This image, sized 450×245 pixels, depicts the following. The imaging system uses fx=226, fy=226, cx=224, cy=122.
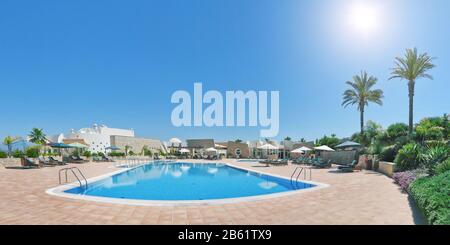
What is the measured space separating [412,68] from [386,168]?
36.9 ft

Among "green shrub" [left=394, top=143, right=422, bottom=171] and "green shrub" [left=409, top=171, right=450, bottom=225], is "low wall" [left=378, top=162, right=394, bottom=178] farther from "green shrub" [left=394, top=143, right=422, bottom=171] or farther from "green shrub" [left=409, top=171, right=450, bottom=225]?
"green shrub" [left=409, top=171, right=450, bottom=225]

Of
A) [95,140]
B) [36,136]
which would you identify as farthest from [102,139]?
[36,136]

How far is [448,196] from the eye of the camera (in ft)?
13.5

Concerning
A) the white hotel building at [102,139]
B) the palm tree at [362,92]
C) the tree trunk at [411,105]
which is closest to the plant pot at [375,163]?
the tree trunk at [411,105]

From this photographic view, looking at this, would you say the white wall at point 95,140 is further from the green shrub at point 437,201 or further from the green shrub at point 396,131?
the green shrub at point 437,201

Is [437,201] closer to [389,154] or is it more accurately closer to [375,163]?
[375,163]

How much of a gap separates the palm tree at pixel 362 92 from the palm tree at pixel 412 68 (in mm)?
5235

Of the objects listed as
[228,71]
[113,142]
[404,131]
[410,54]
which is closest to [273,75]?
[228,71]

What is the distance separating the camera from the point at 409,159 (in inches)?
411

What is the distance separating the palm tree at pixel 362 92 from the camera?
24.0 meters
